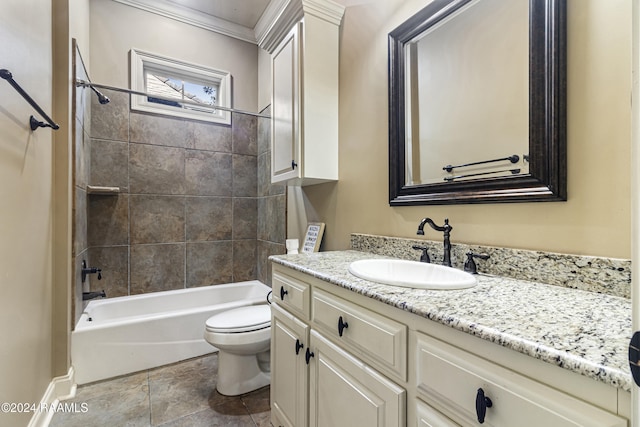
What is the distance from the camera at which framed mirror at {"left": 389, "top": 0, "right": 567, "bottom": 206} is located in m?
0.94

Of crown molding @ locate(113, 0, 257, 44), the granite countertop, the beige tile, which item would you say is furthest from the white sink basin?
crown molding @ locate(113, 0, 257, 44)

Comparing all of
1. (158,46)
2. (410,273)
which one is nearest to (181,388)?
(410,273)

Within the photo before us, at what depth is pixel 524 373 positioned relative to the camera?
1.69 ft

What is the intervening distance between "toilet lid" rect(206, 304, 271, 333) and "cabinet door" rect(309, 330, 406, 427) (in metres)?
0.73

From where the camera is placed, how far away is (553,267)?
91cm

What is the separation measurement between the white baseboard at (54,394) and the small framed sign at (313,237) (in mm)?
1648

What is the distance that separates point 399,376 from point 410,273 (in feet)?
1.79

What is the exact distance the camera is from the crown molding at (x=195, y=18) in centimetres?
264

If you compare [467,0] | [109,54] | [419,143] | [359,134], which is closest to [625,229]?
[419,143]

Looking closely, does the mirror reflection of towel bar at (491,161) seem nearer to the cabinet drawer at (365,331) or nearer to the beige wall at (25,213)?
the cabinet drawer at (365,331)

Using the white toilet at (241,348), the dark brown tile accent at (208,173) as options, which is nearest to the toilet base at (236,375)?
the white toilet at (241,348)

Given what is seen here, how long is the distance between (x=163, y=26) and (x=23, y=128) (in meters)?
2.02

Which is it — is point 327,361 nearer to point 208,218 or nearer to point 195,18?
point 208,218

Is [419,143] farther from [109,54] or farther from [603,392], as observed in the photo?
[109,54]
